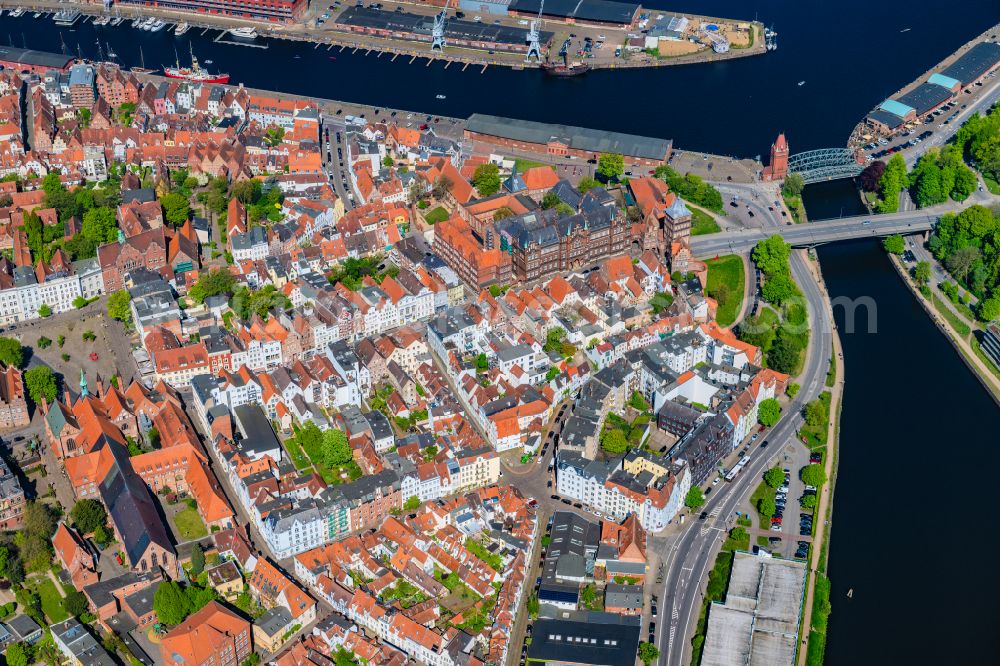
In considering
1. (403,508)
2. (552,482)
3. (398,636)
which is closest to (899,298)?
(552,482)

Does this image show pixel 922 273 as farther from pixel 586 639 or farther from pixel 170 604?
pixel 170 604

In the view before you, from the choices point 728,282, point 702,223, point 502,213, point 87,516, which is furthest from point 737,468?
point 87,516

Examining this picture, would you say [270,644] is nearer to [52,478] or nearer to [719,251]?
[52,478]

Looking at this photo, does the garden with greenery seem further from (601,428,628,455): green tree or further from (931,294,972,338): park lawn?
(601,428,628,455): green tree

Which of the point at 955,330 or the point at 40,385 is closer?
the point at 40,385

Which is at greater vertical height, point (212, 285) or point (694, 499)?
point (212, 285)

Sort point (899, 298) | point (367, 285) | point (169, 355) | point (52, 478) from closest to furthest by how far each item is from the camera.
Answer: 1. point (52, 478)
2. point (169, 355)
3. point (367, 285)
4. point (899, 298)
